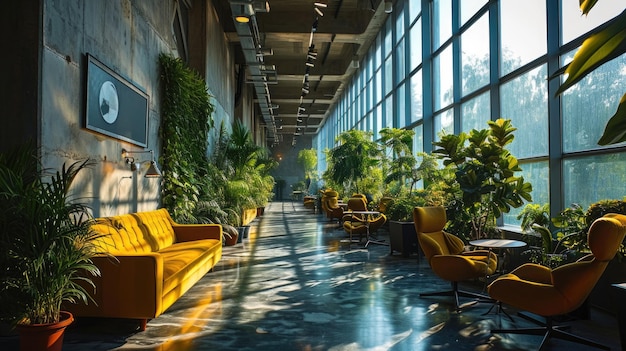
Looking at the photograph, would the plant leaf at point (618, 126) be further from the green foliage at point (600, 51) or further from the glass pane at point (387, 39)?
the glass pane at point (387, 39)

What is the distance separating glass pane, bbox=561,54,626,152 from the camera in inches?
187

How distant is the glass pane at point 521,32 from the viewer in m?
6.00

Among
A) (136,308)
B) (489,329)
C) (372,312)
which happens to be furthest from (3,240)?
(489,329)

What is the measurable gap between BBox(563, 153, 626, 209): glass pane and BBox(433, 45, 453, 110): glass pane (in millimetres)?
4041

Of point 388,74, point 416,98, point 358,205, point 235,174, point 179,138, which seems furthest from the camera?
point 388,74

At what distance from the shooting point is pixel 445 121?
945 centimetres

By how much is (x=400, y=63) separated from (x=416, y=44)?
141 cm

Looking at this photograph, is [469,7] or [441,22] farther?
[441,22]

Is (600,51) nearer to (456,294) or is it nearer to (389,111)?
(456,294)

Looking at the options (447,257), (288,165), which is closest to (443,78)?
(447,257)

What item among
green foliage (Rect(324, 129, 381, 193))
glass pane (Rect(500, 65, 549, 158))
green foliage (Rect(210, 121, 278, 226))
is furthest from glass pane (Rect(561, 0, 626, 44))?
green foliage (Rect(324, 129, 381, 193))

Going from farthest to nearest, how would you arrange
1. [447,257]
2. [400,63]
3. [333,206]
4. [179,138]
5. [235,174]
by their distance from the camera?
[333,206] < [400,63] < [235,174] < [179,138] < [447,257]

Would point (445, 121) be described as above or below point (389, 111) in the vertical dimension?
→ below

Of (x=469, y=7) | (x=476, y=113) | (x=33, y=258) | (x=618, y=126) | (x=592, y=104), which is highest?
(x=469, y=7)
